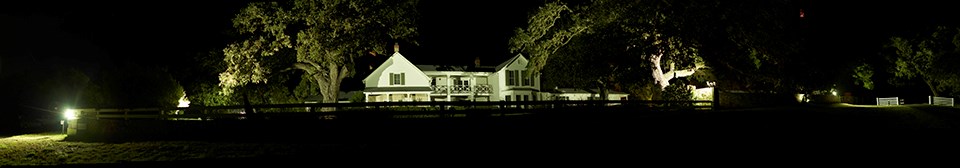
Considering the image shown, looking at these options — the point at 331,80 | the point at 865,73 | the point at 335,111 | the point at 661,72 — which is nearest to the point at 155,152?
the point at 335,111

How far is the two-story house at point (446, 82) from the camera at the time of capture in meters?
48.8

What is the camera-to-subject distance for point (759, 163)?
10.1 metres

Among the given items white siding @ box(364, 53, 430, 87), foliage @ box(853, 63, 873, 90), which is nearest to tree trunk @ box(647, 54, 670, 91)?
white siding @ box(364, 53, 430, 87)

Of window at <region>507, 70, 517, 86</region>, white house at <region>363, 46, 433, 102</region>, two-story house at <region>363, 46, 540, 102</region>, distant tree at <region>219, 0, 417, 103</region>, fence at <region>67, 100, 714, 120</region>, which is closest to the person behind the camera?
fence at <region>67, 100, 714, 120</region>

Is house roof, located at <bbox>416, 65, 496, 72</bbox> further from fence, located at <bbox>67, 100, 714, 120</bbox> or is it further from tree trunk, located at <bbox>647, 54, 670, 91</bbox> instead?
fence, located at <bbox>67, 100, 714, 120</bbox>

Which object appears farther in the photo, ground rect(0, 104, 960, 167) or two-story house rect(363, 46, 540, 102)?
two-story house rect(363, 46, 540, 102)

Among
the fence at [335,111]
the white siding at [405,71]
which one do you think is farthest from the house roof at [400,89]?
the fence at [335,111]

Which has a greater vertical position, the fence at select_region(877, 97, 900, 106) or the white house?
the white house

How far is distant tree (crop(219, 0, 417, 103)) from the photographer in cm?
3167

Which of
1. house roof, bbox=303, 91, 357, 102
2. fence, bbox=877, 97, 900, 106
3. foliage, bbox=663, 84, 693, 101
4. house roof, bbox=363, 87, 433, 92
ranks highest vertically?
house roof, bbox=363, 87, 433, 92

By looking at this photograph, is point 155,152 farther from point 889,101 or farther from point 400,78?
point 889,101

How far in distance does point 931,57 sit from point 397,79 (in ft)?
147

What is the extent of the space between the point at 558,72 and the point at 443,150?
24.6m

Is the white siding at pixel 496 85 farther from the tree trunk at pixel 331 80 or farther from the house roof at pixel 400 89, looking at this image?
the tree trunk at pixel 331 80
